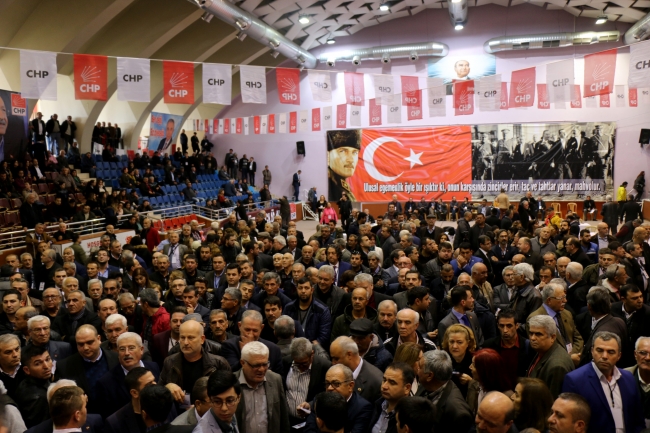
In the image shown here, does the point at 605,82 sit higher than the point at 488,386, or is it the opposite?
the point at 605,82

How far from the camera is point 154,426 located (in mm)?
3393

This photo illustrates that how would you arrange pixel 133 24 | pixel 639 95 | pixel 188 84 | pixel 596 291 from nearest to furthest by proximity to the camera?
pixel 596 291, pixel 188 84, pixel 133 24, pixel 639 95

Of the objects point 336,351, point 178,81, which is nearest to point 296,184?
point 178,81

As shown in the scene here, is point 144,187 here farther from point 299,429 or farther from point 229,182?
point 299,429

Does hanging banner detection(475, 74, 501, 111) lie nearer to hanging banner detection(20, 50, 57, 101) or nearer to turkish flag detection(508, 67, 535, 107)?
turkish flag detection(508, 67, 535, 107)

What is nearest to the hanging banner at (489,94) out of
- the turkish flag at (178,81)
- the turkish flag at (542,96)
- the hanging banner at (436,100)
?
the hanging banner at (436,100)

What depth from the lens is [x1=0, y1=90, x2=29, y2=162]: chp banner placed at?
52.1ft

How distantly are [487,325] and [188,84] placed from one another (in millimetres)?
9371

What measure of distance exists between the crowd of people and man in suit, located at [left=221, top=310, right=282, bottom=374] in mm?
11

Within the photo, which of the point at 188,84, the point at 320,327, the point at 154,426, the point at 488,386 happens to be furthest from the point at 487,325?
the point at 188,84

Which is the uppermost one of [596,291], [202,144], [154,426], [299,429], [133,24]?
[133,24]

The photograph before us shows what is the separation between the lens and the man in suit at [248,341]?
4.54m

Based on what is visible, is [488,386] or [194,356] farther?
[194,356]

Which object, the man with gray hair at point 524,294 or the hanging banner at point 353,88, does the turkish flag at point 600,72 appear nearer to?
the hanging banner at point 353,88
